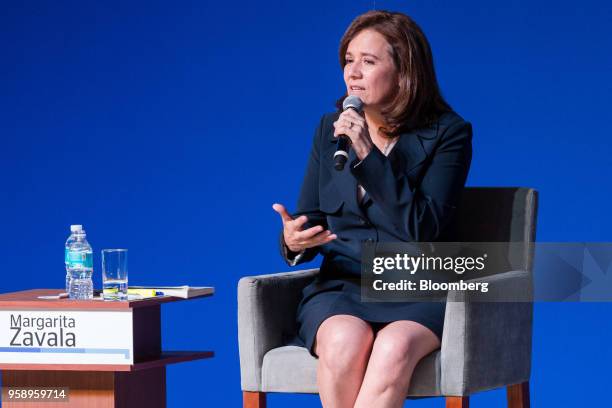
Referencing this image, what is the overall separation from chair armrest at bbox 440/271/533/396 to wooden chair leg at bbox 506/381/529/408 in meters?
0.10

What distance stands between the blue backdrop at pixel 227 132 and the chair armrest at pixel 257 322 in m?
1.19

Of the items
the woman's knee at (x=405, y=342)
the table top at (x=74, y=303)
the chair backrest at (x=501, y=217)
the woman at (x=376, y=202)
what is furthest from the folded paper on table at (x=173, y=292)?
the chair backrest at (x=501, y=217)

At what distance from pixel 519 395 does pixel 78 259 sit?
1193 millimetres

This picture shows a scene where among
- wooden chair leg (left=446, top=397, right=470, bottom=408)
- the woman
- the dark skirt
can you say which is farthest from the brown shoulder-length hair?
wooden chair leg (left=446, top=397, right=470, bottom=408)

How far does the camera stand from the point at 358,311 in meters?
2.67

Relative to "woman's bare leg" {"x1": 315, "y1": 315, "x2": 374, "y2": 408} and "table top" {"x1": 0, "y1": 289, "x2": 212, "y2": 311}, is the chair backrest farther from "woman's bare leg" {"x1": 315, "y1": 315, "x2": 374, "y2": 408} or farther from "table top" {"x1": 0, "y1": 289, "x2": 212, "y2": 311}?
"table top" {"x1": 0, "y1": 289, "x2": 212, "y2": 311}

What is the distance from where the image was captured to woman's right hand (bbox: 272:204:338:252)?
2.66 meters

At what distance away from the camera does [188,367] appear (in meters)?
4.26

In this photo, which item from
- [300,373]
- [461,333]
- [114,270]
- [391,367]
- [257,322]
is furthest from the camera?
[114,270]

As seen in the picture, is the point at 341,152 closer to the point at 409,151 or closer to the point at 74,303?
the point at 409,151

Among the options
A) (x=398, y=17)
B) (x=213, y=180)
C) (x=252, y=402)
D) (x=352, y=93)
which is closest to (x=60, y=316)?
(x=252, y=402)

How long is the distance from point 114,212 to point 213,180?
1.31 ft


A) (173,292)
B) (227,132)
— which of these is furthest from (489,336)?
(227,132)

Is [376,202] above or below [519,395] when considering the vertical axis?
above
